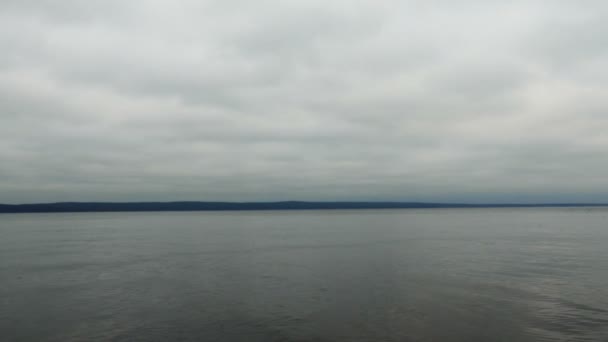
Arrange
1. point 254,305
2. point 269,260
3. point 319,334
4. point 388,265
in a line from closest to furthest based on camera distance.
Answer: point 319,334, point 254,305, point 388,265, point 269,260

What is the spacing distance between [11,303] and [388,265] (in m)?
29.2

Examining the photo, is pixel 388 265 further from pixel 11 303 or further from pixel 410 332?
pixel 11 303

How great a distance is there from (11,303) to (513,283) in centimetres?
3343

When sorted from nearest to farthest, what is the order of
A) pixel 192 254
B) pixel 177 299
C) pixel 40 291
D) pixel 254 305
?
pixel 254 305 → pixel 177 299 → pixel 40 291 → pixel 192 254

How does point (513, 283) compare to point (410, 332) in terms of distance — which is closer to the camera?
point (410, 332)

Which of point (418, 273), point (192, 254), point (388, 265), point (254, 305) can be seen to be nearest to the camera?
point (254, 305)

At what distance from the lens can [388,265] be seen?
129 ft

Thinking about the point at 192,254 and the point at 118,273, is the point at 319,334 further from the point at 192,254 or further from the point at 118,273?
the point at 192,254

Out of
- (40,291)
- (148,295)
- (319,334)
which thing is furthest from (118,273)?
(319,334)

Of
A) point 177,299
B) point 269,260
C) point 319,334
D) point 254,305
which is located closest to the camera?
point 319,334

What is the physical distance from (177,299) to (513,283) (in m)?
23.5

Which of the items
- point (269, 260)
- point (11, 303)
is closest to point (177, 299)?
point (11, 303)

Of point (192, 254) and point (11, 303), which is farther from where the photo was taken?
point (192, 254)

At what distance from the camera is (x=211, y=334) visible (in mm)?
19484
